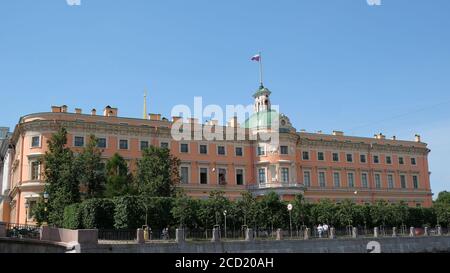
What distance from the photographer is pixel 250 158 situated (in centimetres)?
6750

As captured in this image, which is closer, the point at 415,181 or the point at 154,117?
the point at 154,117

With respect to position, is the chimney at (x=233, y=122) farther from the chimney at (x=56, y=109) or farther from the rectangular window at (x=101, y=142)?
the chimney at (x=56, y=109)

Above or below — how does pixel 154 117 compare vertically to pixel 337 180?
above

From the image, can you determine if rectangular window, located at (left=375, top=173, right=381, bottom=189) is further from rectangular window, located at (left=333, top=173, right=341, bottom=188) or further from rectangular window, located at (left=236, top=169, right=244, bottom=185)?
rectangular window, located at (left=236, top=169, right=244, bottom=185)

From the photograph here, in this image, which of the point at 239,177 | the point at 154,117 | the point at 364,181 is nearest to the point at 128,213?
the point at 154,117

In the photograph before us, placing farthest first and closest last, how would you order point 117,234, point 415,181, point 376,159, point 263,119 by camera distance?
point 415,181, point 376,159, point 263,119, point 117,234

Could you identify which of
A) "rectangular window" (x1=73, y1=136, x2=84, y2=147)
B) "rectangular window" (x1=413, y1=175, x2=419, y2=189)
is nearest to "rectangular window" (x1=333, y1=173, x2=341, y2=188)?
"rectangular window" (x1=413, y1=175, x2=419, y2=189)

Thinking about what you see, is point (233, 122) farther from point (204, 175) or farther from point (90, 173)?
point (90, 173)

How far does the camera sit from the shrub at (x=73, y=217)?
40062mm

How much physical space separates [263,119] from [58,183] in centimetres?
2964

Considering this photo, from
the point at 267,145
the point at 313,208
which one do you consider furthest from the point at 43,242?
the point at 267,145

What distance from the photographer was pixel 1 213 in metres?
68.4

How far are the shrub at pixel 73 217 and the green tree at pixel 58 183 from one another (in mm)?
1517
